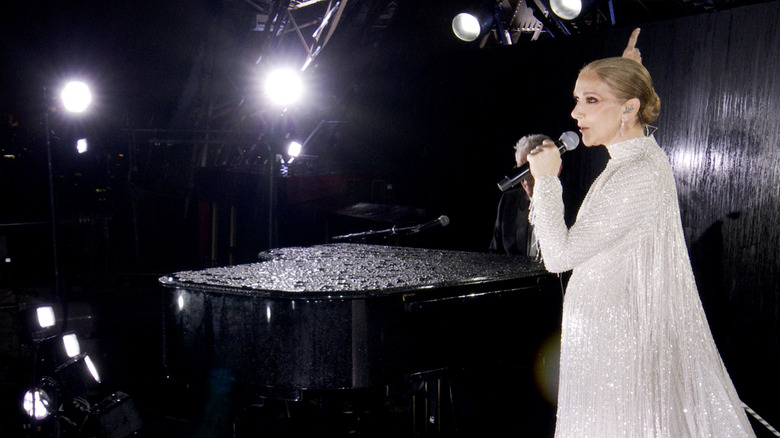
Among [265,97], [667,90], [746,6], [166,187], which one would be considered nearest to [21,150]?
[166,187]

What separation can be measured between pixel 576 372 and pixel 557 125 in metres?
3.09

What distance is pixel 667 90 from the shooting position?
11.2 feet

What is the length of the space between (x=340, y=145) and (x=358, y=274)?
625 centimetres

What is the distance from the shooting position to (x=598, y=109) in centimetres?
144

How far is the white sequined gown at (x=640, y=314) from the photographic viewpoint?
1343 millimetres

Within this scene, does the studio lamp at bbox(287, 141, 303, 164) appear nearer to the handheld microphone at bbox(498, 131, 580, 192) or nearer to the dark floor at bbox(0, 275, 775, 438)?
the dark floor at bbox(0, 275, 775, 438)

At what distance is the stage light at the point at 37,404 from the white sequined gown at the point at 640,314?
2.77 metres

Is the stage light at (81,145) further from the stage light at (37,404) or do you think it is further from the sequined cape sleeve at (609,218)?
the sequined cape sleeve at (609,218)

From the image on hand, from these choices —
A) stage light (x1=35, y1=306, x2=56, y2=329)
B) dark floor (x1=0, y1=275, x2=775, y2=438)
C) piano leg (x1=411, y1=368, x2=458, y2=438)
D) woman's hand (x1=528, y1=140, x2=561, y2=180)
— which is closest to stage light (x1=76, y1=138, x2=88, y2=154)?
dark floor (x1=0, y1=275, x2=775, y2=438)

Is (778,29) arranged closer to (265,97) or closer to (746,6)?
(746,6)

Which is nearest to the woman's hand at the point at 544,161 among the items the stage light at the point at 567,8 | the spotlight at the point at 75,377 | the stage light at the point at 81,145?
the stage light at the point at 567,8

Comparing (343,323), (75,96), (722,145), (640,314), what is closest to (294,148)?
(75,96)

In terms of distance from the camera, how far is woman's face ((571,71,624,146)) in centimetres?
143

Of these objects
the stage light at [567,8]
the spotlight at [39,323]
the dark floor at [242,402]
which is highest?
the stage light at [567,8]
